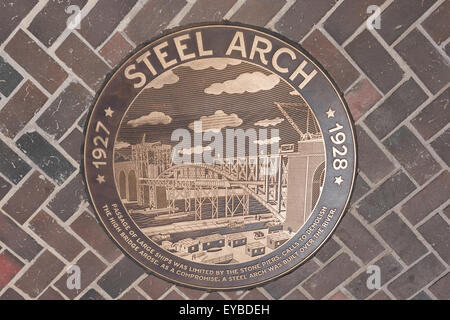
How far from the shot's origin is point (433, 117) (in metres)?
1.10

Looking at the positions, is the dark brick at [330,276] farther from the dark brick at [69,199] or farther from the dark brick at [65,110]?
the dark brick at [65,110]

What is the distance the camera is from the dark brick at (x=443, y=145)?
1108mm

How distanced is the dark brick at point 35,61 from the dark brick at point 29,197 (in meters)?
0.31

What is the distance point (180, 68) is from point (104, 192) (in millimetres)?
495

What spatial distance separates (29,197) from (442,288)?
61.3 inches

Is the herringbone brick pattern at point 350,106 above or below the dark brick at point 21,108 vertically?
below

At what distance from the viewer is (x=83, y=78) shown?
3.36ft

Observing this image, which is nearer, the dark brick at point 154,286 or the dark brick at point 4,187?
the dark brick at point 4,187

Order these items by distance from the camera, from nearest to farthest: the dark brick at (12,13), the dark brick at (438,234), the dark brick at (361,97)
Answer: the dark brick at (12,13) → the dark brick at (361,97) → the dark brick at (438,234)

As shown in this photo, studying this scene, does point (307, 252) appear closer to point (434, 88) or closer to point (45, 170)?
point (434, 88)

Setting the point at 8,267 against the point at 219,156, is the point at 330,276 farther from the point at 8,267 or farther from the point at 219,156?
the point at 8,267

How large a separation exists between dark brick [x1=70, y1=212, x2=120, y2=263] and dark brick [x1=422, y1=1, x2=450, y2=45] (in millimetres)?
1298

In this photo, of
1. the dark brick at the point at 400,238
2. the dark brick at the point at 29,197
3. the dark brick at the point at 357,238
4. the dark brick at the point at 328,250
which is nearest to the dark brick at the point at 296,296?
the dark brick at the point at 328,250

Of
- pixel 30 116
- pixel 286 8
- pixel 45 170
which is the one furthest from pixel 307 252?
pixel 30 116
